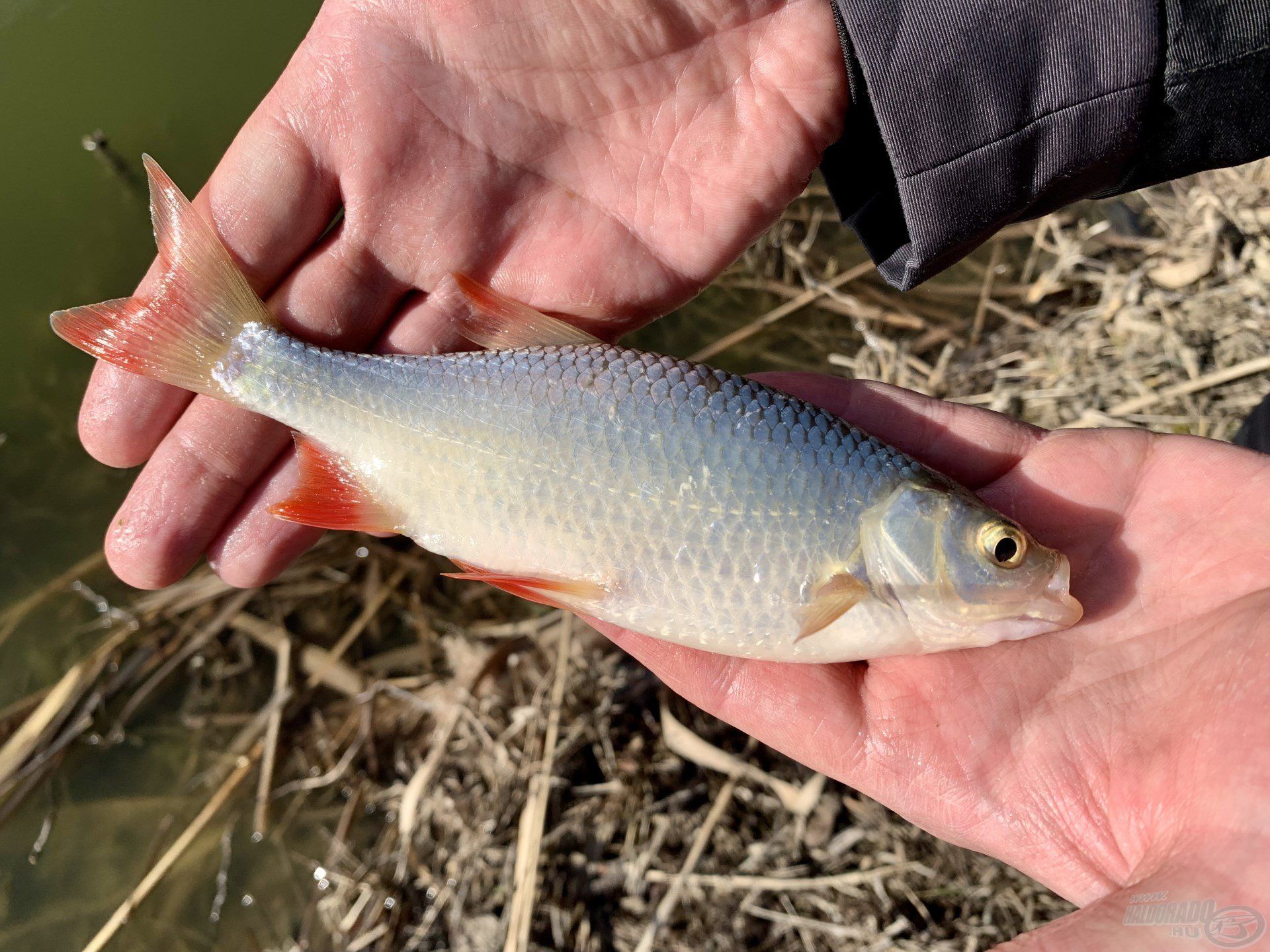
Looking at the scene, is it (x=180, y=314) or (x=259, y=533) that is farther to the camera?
(x=259, y=533)

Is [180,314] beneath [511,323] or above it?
above

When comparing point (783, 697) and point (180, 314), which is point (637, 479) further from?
point (180, 314)

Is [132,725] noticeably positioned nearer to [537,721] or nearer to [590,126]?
[537,721]

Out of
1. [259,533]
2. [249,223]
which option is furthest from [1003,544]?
[249,223]

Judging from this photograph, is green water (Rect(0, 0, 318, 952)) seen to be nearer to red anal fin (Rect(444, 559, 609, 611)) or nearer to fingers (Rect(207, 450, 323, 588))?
fingers (Rect(207, 450, 323, 588))

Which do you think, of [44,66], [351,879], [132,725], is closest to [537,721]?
[351,879]

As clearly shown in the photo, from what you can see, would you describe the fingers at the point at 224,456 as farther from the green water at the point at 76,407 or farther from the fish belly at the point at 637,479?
the green water at the point at 76,407

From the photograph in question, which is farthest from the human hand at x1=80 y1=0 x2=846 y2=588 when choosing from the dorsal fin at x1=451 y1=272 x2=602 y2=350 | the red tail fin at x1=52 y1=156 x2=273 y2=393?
the dorsal fin at x1=451 y1=272 x2=602 y2=350
